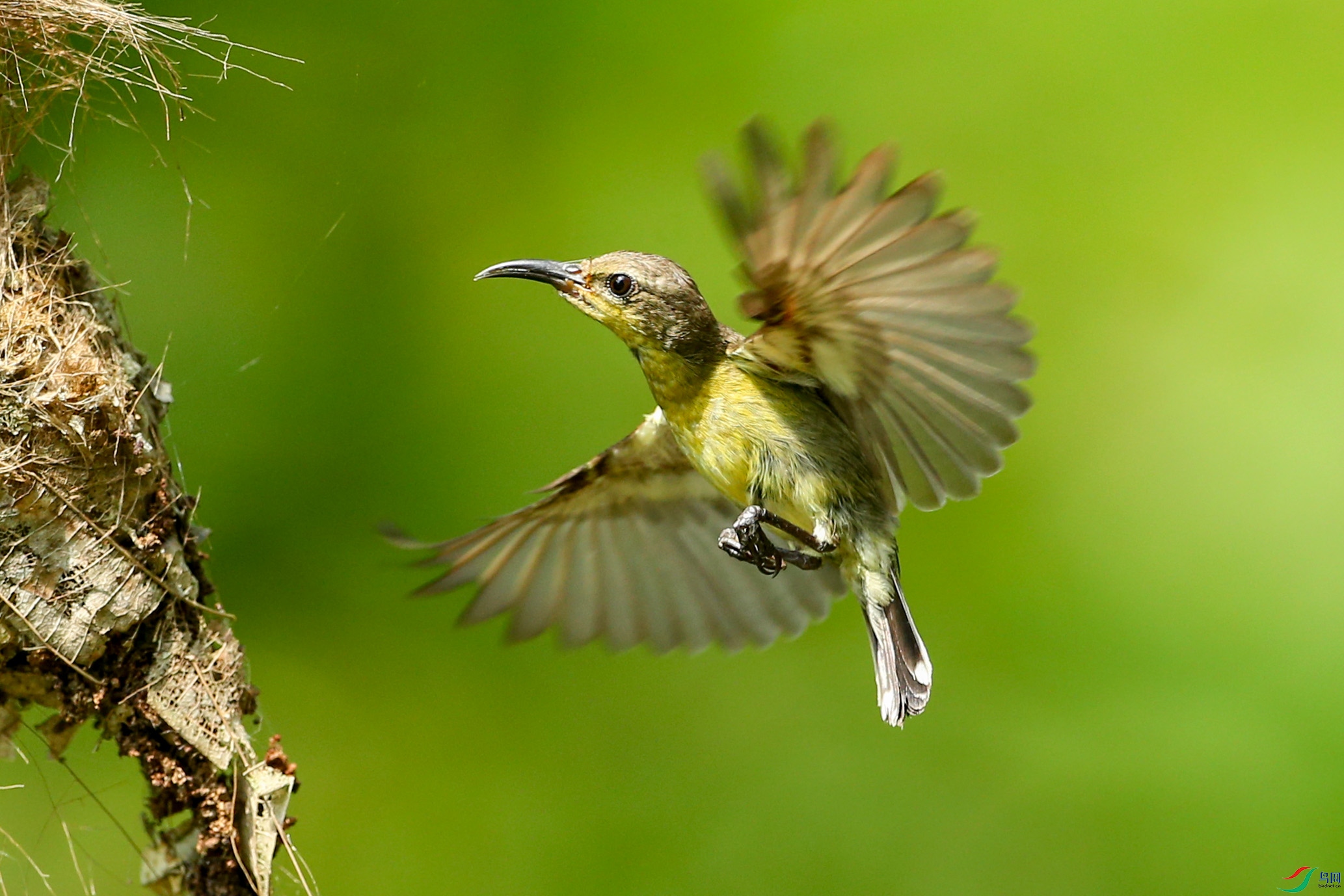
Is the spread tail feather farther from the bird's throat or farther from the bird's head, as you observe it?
A: the bird's head

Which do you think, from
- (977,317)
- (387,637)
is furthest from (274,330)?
(977,317)

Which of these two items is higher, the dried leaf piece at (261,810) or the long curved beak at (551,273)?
the long curved beak at (551,273)

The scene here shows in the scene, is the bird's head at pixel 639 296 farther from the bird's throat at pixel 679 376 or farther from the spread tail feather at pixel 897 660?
the spread tail feather at pixel 897 660

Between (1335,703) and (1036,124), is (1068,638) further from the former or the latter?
(1036,124)

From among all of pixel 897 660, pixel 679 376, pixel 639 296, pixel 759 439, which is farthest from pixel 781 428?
pixel 897 660

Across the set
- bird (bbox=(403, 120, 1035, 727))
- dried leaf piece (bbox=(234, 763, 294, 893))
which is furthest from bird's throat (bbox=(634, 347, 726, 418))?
dried leaf piece (bbox=(234, 763, 294, 893))

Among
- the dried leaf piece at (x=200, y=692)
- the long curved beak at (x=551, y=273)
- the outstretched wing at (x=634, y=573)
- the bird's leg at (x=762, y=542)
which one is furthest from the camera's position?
the outstretched wing at (x=634, y=573)

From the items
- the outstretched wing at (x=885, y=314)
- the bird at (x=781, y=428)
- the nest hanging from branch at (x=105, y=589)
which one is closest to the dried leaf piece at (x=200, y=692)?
the nest hanging from branch at (x=105, y=589)
